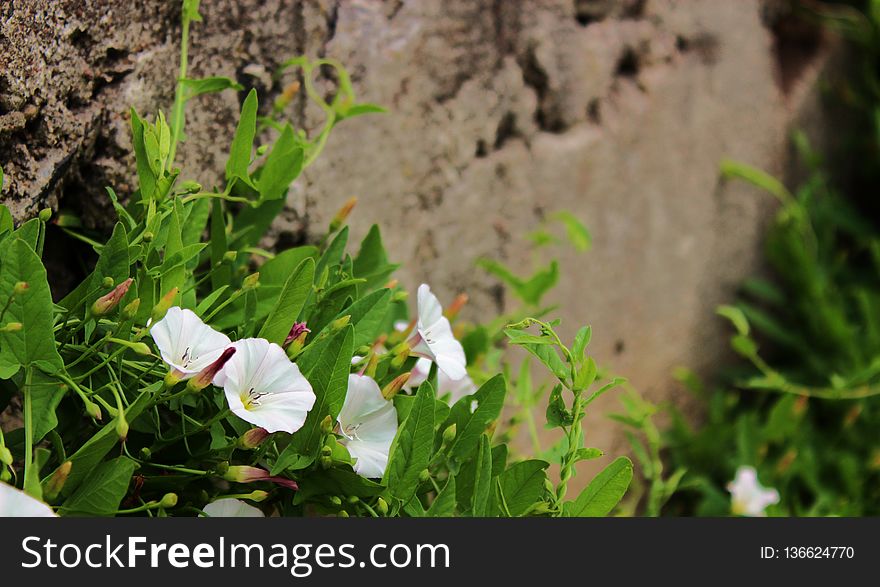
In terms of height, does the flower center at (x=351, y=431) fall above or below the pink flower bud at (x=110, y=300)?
below

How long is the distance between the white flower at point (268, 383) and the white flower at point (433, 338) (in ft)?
0.60

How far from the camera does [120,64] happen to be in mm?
961

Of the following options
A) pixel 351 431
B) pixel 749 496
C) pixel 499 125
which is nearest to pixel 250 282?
pixel 351 431

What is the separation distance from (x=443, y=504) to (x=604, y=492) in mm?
166

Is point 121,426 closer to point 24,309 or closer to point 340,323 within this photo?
point 24,309

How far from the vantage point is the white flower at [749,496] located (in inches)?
58.4

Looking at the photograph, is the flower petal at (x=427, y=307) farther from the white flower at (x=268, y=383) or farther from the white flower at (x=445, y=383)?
the white flower at (x=268, y=383)

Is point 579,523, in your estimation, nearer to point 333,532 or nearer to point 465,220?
point 333,532

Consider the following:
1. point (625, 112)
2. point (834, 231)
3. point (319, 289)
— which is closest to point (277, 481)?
point (319, 289)

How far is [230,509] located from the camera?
74 centimetres

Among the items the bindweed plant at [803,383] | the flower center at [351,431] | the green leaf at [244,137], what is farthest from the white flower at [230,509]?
the bindweed plant at [803,383]

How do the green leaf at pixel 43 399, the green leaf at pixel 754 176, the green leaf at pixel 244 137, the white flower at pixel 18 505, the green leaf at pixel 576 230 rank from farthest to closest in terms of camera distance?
1. the green leaf at pixel 754 176
2. the green leaf at pixel 576 230
3. the green leaf at pixel 244 137
4. the green leaf at pixel 43 399
5. the white flower at pixel 18 505

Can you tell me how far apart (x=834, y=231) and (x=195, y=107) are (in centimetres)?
167

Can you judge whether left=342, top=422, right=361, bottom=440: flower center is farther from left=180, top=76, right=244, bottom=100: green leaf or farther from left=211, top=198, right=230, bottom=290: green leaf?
left=180, top=76, right=244, bottom=100: green leaf
